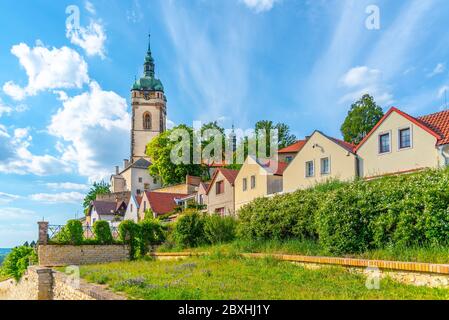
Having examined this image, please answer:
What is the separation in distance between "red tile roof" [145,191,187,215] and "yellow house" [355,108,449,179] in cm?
2679

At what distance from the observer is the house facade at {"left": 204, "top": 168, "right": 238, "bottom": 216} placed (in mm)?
40472

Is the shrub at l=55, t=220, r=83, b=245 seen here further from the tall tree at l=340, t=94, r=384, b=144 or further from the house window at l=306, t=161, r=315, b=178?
the tall tree at l=340, t=94, r=384, b=144

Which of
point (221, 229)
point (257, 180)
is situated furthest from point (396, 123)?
point (257, 180)

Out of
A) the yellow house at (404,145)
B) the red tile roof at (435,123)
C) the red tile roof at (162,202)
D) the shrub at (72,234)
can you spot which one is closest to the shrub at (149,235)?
the shrub at (72,234)

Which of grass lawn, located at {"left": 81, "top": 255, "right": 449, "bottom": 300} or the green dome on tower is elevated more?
the green dome on tower

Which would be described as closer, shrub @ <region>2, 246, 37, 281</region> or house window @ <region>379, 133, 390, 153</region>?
house window @ <region>379, 133, 390, 153</region>

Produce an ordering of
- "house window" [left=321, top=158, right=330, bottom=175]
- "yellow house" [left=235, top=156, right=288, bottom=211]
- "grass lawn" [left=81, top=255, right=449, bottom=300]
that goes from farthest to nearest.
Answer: "yellow house" [left=235, top=156, right=288, bottom=211]
"house window" [left=321, top=158, right=330, bottom=175]
"grass lawn" [left=81, top=255, right=449, bottom=300]

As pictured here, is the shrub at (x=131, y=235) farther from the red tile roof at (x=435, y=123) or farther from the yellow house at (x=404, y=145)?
the red tile roof at (x=435, y=123)

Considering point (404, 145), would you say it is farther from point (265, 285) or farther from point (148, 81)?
point (148, 81)

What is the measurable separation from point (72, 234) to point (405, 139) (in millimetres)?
20522

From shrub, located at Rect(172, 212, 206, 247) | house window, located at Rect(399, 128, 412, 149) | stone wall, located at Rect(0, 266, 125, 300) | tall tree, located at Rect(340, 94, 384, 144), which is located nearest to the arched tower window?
tall tree, located at Rect(340, 94, 384, 144)

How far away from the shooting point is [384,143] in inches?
1090

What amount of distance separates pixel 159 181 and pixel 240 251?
207 ft

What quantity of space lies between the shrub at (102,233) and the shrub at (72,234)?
108 centimetres
